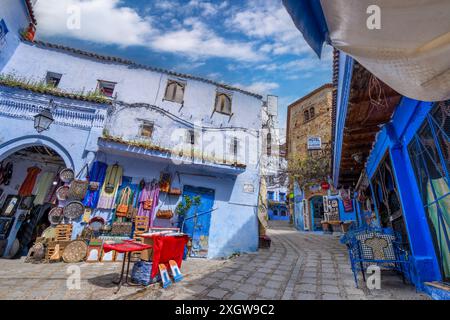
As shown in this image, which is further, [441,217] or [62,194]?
[62,194]

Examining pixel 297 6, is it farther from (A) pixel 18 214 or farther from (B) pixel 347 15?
(A) pixel 18 214

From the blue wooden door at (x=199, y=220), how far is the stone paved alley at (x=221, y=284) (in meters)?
2.47

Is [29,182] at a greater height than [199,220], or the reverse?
[29,182]

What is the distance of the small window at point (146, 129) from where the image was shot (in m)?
9.88

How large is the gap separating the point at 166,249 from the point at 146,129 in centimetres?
684

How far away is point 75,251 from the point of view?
259 inches

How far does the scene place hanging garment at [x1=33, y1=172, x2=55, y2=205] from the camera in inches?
336

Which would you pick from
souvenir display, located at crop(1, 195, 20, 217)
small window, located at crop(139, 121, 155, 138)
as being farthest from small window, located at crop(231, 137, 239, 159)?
souvenir display, located at crop(1, 195, 20, 217)

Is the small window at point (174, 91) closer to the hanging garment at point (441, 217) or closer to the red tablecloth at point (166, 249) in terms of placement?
the red tablecloth at point (166, 249)

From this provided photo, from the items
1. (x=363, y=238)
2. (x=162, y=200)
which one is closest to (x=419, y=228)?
(x=363, y=238)

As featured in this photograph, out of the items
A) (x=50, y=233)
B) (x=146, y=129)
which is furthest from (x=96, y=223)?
(x=146, y=129)

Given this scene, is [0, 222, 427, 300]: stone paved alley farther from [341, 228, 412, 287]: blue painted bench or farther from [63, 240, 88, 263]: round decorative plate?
[63, 240, 88, 263]: round decorative plate

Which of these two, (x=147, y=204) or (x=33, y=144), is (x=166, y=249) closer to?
(x=147, y=204)
